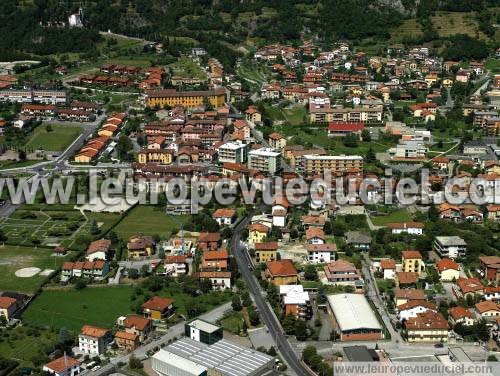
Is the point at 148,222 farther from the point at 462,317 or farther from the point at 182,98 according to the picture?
the point at 182,98

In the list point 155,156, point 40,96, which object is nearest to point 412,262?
point 155,156

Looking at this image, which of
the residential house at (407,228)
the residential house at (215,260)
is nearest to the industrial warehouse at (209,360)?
the residential house at (215,260)

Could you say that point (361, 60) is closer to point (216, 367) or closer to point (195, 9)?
point (195, 9)

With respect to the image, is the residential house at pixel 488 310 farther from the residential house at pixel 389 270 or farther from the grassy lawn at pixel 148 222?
the grassy lawn at pixel 148 222

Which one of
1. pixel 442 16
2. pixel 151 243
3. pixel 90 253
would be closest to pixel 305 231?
pixel 151 243

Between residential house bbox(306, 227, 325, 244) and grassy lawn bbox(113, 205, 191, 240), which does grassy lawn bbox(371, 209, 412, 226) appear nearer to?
residential house bbox(306, 227, 325, 244)

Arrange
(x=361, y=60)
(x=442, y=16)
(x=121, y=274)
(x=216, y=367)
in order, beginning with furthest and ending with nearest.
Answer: (x=442, y=16) → (x=361, y=60) → (x=121, y=274) → (x=216, y=367)

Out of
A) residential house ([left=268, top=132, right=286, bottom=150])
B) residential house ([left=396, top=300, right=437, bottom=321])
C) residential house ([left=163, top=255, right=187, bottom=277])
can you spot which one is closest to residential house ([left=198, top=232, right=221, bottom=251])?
residential house ([left=163, top=255, right=187, bottom=277])
